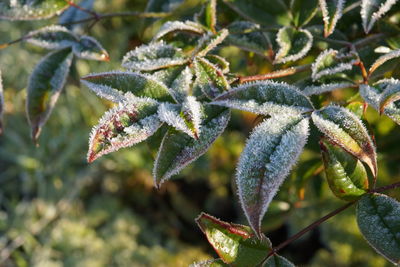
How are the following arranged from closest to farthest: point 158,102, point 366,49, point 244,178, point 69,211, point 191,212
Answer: point 244,178
point 158,102
point 366,49
point 69,211
point 191,212

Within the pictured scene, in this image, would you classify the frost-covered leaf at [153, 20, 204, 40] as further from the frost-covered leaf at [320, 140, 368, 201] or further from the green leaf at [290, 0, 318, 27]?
the frost-covered leaf at [320, 140, 368, 201]

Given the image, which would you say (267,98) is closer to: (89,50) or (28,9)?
(89,50)

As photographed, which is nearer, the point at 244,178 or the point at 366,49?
the point at 244,178

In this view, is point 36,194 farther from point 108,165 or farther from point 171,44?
point 171,44

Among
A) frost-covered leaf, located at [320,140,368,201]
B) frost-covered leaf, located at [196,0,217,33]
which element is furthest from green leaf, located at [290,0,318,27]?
frost-covered leaf, located at [320,140,368,201]

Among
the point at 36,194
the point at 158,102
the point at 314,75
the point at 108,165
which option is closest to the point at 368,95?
the point at 314,75

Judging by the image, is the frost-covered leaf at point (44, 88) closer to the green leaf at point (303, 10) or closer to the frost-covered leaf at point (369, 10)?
the green leaf at point (303, 10)

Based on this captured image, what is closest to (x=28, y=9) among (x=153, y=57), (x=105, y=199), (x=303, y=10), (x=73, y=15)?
(x=73, y=15)
